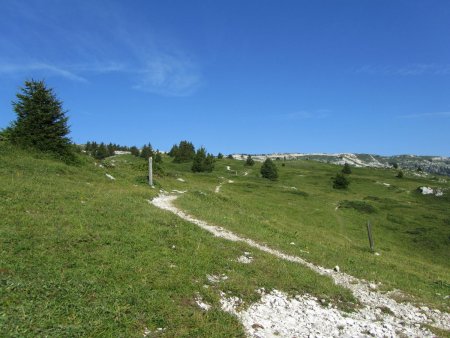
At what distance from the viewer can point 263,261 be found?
62.5 feet

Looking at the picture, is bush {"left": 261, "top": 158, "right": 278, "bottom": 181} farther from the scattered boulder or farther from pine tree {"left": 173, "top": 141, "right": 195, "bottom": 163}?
the scattered boulder

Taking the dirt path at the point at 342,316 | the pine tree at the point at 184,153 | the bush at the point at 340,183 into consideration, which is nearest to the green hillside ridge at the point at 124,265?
the dirt path at the point at 342,316

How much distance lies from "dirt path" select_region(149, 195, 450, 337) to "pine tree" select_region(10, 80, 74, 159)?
1276 inches

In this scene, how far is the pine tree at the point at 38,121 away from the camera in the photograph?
127 feet

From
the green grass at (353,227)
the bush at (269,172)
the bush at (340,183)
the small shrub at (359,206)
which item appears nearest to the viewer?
the green grass at (353,227)

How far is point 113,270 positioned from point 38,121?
30.3 m

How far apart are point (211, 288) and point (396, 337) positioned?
661 cm

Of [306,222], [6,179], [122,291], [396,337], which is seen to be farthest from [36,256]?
[306,222]

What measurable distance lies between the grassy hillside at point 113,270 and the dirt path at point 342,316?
0.69m

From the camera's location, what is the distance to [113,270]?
46.1 feet

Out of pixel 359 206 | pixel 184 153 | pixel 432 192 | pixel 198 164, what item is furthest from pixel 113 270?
pixel 184 153

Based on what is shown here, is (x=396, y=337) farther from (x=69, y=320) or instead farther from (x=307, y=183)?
(x=307, y=183)

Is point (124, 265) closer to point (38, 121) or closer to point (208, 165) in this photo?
point (38, 121)

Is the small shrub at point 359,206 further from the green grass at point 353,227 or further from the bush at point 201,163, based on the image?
the bush at point 201,163
